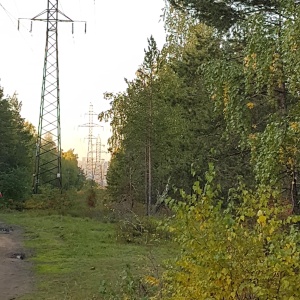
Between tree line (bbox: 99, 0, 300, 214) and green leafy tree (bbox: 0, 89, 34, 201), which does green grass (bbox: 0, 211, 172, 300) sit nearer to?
tree line (bbox: 99, 0, 300, 214)

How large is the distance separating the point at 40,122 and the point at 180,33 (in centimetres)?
859

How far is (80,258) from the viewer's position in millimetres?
9969

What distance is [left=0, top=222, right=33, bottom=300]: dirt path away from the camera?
23.6 ft

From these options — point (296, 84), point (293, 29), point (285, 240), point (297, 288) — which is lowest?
point (297, 288)

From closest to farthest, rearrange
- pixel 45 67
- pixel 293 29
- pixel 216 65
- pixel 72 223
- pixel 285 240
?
pixel 285 240 < pixel 293 29 < pixel 216 65 < pixel 72 223 < pixel 45 67

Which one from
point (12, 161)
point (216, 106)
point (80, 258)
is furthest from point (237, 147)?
point (12, 161)

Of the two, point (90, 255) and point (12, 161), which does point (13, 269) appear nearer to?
point (90, 255)

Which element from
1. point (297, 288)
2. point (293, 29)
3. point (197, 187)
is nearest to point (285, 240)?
point (297, 288)

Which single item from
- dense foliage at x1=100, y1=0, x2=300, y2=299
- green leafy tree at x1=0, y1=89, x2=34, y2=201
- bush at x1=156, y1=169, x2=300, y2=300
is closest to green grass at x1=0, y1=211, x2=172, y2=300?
dense foliage at x1=100, y1=0, x2=300, y2=299

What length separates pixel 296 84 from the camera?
6.27m

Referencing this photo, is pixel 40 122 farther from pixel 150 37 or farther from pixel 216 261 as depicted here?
pixel 216 261

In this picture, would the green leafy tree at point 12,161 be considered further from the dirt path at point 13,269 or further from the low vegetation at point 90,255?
the dirt path at point 13,269

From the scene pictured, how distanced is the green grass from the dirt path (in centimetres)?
21

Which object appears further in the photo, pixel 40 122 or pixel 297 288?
pixel 40 122
